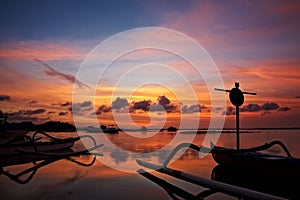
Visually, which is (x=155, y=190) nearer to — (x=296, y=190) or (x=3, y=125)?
(x=296, y=190)

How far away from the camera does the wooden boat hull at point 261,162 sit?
965cm

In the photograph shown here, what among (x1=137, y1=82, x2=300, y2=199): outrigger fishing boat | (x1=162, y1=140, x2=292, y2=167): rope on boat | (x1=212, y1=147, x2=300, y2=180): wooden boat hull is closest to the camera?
(x1=137, y1=82, x2=300, y2=199): outrigger fishing boat

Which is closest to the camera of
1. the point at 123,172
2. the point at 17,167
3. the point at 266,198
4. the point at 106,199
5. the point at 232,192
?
the point at 266,198

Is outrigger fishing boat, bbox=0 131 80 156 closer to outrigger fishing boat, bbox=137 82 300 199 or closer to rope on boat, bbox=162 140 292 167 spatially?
outrigger fishing boat, bbox=137 82 300 199

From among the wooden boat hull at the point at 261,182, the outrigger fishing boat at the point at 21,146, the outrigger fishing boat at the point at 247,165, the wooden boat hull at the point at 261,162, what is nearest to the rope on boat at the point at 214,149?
the outrigger fishing boat at the point at 247,165

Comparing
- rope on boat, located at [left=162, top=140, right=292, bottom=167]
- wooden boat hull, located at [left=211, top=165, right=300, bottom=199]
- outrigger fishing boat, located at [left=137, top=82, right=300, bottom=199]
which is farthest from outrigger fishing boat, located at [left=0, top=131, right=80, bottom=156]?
wooden boat hull, located at [left=211, top=165, right=300, bottom=199]

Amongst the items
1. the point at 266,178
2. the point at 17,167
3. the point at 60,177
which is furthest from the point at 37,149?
the point at 266,178

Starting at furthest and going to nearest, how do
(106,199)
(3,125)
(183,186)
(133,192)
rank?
(3,125) < (183,186) < (133,192) < (106,199)

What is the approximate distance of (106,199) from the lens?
7.78m

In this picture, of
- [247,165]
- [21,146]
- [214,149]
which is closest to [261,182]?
[247,165]

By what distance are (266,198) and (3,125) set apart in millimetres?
20691

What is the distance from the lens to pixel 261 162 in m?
10.9

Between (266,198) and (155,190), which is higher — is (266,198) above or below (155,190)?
above

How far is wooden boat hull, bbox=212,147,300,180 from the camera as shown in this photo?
9.65 m
